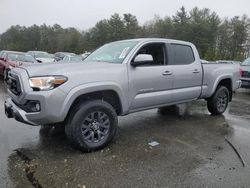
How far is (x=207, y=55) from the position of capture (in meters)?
44.4

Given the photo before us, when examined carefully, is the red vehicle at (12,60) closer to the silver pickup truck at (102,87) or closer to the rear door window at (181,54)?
the silver pickup truck at (102,87)

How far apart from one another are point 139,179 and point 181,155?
3.72 ft

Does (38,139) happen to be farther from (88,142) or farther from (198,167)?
(198,167)

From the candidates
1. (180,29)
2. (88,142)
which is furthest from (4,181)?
(180,29)

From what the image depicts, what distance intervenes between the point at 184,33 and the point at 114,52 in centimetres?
4568

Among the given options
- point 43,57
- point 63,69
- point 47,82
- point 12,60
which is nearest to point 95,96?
point 63,69

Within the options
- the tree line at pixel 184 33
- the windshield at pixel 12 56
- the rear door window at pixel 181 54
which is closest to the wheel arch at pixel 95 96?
the rear door window at pixel 181 54

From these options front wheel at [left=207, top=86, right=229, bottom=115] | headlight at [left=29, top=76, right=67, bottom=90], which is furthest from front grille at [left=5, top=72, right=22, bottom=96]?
front wheel at [left=207, top=86, right=229, bottom=115]

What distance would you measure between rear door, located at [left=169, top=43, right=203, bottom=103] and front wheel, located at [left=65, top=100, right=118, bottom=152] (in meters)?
1.80

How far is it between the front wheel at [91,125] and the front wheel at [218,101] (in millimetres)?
3478

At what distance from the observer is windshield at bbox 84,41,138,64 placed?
5.25m

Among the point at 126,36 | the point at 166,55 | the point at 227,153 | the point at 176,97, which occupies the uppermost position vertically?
the point at 126,36

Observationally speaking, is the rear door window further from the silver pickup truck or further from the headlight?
the headlight

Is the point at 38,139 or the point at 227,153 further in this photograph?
the point at 38,139
